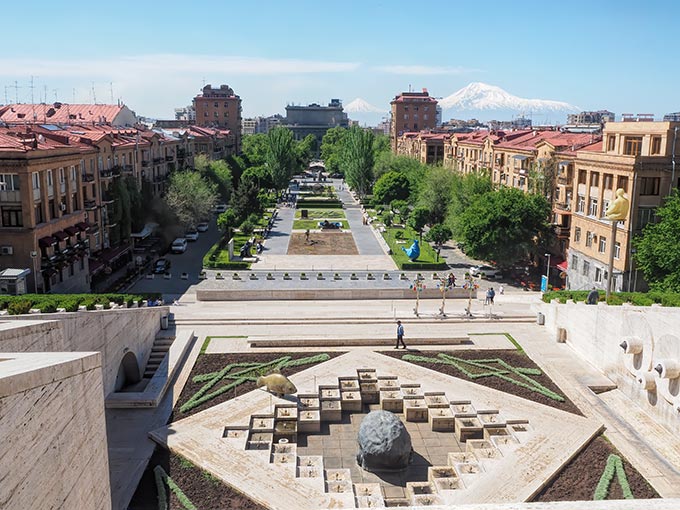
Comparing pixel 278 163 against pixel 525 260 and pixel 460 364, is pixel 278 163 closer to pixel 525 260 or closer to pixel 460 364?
pixel 525 260

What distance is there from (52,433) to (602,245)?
1471 inches

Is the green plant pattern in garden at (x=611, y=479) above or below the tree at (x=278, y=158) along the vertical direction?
below

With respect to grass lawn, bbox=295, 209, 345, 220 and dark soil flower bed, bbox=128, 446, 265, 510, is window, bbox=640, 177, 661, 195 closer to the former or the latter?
dark soil flower bed, bbox=128, 446, 265, 510

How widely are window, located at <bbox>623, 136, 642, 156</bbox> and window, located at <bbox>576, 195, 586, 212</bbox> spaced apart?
5423mm

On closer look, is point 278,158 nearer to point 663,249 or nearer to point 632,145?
point 632,145

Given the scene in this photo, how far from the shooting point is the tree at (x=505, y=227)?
47031 mm

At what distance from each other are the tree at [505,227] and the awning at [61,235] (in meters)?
28.2

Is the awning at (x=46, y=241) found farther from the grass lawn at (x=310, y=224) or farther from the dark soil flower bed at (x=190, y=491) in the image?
the grass lawn at (x=310, y=224)

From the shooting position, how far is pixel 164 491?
17062mm

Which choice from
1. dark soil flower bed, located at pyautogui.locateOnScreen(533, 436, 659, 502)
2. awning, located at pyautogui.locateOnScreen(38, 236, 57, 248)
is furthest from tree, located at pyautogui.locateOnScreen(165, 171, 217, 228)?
dark soil flower bed, located at pyautogui.locateOnScreen(533, 436, 659, 502)

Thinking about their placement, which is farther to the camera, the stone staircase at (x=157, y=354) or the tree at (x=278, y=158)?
the tree at (x=278, y=158)

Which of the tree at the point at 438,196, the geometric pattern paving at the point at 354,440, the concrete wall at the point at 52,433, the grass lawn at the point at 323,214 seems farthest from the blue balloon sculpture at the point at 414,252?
the concrete wall at the point at 52,433

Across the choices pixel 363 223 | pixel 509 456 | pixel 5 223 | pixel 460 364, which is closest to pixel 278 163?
pixel 363 223

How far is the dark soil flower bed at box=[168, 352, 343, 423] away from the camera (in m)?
22.6
